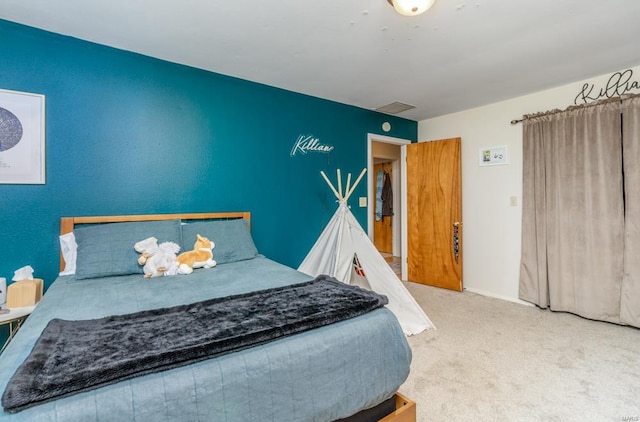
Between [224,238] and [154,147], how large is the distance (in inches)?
37.9

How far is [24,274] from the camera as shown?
2.10 m

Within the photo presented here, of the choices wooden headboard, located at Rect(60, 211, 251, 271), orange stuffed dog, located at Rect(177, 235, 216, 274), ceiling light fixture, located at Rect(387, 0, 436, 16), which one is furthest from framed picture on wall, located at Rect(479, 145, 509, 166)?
orange stuffed dog, located at Rect(177, 235, 216, 274)

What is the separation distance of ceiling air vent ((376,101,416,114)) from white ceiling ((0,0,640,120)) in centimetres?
64

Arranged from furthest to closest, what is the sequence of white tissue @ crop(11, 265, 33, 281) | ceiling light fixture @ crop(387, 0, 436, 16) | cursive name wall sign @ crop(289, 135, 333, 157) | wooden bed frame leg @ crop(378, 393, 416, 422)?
cursive name wall sign @ crop(289, 135, 333, 157) < white tissue @ crop(11, 265, 33, 281) < ceiling light fixture @ crop(387, 0, 436, 16) < wooden bed frame leg @ crop(378, 393, 416, 422)

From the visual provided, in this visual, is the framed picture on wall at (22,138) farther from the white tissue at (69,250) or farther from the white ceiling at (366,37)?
the white ceiling at (366,37)

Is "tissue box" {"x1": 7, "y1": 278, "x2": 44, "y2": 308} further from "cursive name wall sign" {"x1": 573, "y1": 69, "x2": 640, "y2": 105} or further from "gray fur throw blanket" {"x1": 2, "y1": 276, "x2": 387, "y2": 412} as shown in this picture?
"cursive name wall sign" {"x1": 573, "y1": 69, "x2": 640, "y2": 105}

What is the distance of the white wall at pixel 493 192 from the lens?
3.66 meters

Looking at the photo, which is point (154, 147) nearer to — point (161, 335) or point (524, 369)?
point (161, 335)

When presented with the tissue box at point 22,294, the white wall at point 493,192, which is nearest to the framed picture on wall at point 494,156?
the white wall at point 493,192

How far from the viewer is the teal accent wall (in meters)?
2.21

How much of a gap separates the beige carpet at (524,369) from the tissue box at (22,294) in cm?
246

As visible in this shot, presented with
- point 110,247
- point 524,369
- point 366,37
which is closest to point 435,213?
point 524,369

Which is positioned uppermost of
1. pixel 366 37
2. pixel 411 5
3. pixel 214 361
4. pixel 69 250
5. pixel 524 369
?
pixel 366 37

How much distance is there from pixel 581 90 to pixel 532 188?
1049mm
